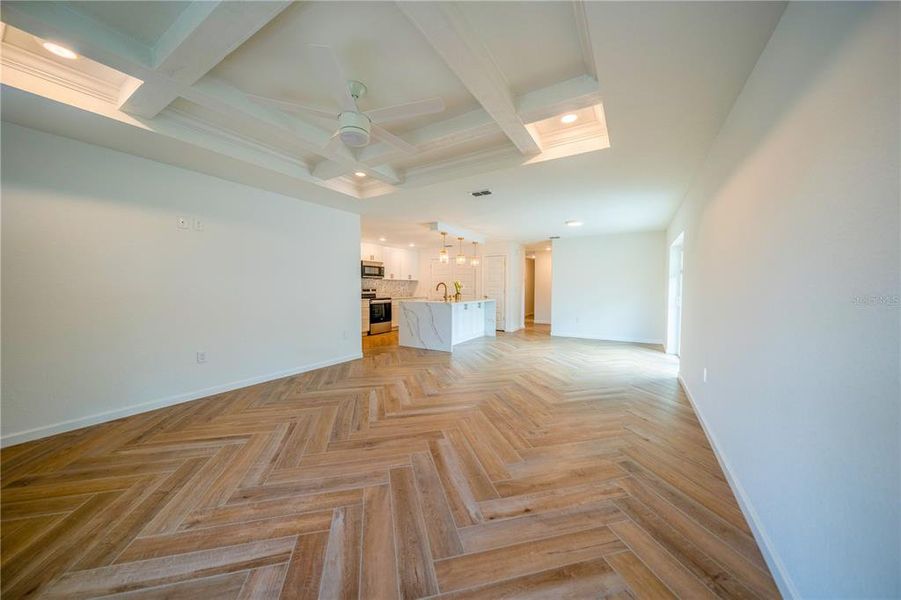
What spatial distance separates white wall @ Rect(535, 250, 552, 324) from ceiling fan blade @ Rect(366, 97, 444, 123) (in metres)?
8.82

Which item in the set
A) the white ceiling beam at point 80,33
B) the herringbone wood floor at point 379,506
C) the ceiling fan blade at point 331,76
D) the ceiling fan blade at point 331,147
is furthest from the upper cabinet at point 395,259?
the white ceiling beam at point 80,33

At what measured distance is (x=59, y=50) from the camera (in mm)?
1831

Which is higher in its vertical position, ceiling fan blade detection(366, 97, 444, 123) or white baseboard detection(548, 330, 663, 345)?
ceiling fan blade detection(366, 97, 444, 123)

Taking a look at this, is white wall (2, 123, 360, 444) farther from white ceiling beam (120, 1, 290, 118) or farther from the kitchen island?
the kitchen island

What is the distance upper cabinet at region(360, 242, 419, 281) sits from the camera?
7.60m

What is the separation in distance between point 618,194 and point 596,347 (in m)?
3.20

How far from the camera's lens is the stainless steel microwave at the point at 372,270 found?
728 cm

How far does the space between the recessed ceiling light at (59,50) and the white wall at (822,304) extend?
148 inches

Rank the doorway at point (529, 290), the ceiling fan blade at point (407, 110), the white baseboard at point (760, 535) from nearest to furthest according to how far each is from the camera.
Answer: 1. the white baseboard at point (760, 535)
2. the ceiling fan blade at point (407, 110)
3. the doorway at point (529, 290)

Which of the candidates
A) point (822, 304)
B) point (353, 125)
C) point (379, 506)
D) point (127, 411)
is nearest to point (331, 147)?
point (353, 125)

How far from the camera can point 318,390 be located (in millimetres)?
3467

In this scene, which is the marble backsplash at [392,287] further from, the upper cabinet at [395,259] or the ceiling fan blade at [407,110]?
the ceiling fan blade at [407,110]

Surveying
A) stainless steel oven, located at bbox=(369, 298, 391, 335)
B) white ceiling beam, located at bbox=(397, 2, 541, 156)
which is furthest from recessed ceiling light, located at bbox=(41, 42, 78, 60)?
stainless steel oven, located at bbox=(369, 298, 391, 335)

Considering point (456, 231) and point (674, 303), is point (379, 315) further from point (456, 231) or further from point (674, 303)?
point (674, 303)
